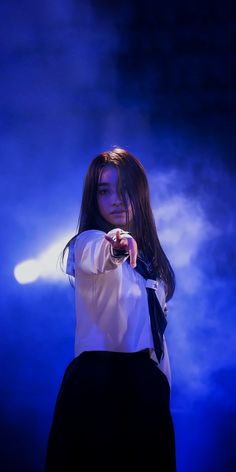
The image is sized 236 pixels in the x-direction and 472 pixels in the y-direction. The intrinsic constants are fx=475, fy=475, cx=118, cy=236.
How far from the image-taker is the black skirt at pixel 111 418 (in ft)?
4.08

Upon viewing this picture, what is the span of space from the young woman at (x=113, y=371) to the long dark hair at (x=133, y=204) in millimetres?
85

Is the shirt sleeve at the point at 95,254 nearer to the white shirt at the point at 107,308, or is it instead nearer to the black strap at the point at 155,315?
the white shirt at the point at 107,308

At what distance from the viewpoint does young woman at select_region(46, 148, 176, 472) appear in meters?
1.24

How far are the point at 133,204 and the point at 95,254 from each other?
0.39m

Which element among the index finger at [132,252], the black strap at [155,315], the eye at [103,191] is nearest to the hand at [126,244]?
the index finger at [132,252]

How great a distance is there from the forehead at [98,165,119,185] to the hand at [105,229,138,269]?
15.4 inches

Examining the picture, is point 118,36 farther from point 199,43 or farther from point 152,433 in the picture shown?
point 152,433

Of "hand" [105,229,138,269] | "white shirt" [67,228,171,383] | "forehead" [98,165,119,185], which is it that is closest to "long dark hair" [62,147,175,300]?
"forehead" [98,165,119,185]

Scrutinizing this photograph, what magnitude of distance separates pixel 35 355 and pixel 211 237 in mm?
1030

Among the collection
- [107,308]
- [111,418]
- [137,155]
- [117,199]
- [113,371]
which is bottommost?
[111,418]

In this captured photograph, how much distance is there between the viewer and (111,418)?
126 centimetres

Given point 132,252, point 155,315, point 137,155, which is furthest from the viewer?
point 137,155

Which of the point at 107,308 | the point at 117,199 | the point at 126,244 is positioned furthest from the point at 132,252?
the point at 117,199

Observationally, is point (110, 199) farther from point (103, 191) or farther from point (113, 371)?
point (113, 371)
